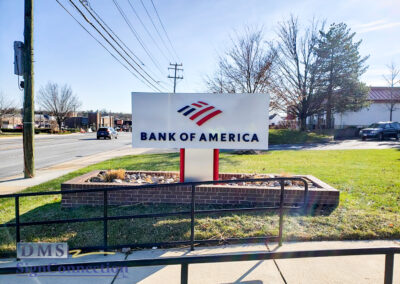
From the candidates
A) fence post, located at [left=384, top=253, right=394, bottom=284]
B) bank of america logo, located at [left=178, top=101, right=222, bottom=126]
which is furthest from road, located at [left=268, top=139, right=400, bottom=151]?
fence post, located at [left=384, top=253, right=394, bottom=284]

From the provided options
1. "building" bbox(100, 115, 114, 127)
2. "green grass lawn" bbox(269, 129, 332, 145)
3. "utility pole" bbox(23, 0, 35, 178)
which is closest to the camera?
"utility pole" bbox(23, 0, 35, 178)

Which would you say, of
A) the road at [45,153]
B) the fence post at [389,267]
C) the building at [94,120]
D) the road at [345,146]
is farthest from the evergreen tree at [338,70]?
the building at [94,120]

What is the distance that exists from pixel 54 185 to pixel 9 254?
366 centimetres

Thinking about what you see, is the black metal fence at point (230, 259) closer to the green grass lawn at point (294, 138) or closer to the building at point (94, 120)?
the green grass lawn at point (294, 138)

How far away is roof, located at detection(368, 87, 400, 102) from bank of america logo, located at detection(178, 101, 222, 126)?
37.5 meters

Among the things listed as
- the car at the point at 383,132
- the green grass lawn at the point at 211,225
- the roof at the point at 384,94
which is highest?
the roof at the point at 384,94

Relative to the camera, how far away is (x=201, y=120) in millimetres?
5219

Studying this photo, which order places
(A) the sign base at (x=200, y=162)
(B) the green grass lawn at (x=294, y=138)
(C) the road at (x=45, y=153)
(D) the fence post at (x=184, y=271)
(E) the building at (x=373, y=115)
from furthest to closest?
1. (E) the building at (x=373, y=115)
2. (B) the green grass lawn at (x=294, y=138)
3. (C) the road at (x=45, y=153)
4. (A) the sign base at (x=200, y=162)
5. (D) the fence post at (x=184, y=271)

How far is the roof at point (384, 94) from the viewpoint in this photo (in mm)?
35125

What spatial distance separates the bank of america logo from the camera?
521 centimetres

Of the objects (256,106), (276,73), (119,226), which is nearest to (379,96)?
(276,73)

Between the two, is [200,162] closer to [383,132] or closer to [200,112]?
[200,112]

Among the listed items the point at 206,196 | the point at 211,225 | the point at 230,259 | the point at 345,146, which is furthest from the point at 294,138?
the point at 230,259

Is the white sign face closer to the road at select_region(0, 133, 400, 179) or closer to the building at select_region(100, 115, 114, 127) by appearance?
the road at select_region(0, 133, 400, 179)
